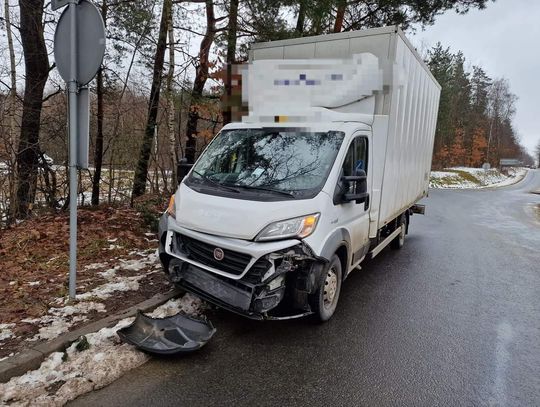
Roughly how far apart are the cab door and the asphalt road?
818 millimetres

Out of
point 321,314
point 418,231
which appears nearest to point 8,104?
point 321,314

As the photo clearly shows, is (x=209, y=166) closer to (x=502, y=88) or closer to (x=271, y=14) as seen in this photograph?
(x=271, y=14)

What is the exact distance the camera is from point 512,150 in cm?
7131

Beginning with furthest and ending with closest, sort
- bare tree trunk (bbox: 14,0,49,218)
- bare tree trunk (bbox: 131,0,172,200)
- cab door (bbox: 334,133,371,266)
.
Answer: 1. bare tree trunk (bbox: 131,0,172,200)
2. bare tree trunk (bbox: 14,0,49,218)
3. cab door (bbox: 334,133,371,266)

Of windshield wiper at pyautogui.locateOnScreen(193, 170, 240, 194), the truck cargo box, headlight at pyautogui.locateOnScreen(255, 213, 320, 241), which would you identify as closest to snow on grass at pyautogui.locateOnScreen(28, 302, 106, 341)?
windshield wiper at pyautogui.locateOnScreen(193, 170, 240, 194)

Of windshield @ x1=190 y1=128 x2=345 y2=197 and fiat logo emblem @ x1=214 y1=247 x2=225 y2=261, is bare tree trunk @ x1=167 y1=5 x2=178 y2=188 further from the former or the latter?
fiat logo emblem @ x1=214 y1=247 x2=225 y2=261

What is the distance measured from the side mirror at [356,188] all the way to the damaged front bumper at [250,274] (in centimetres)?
86

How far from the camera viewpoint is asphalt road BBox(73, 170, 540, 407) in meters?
2.95

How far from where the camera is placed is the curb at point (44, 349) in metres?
2.82

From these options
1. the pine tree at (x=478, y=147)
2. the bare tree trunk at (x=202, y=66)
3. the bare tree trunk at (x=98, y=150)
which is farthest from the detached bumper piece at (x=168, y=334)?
the pine tree at (x=478, y=147)

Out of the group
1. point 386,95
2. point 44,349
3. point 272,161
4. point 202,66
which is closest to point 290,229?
point 272,161

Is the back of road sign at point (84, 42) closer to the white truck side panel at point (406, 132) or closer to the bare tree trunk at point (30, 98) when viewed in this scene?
the white truck side panel at point (406, 132)

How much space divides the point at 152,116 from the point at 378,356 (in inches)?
312

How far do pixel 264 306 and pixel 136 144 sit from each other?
7.17m
